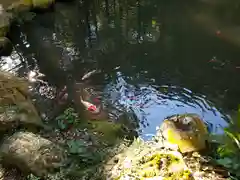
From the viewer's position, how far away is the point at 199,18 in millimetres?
6953

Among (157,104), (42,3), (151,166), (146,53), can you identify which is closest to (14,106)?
(151,166)

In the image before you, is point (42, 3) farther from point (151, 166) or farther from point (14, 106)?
point (151, 166)

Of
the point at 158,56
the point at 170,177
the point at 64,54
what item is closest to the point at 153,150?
the point at 170,177

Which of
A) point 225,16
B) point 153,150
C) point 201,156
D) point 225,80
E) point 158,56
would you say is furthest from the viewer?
point 225,16

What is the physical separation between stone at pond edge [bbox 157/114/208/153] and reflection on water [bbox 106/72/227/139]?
684mm

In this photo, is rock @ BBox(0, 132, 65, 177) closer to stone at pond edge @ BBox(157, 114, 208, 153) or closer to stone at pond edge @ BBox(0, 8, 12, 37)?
stone at pond edge @ BBox(157, 114, 208, 153)

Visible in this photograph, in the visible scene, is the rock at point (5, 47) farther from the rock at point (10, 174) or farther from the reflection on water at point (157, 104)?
the rock at point (10, 174)

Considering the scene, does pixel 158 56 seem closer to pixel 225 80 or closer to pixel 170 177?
pixel 225 80

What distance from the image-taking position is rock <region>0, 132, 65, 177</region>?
3.02 m

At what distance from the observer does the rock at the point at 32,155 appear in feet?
9.91

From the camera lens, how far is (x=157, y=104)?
475 cm

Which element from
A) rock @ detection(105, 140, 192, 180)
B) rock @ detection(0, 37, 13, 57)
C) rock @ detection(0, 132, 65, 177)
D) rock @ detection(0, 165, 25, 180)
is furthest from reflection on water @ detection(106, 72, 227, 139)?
rock @ detection(0, 37, 13, 57)

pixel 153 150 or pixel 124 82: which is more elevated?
pixel 153 150

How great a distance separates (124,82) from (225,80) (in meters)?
1.49
